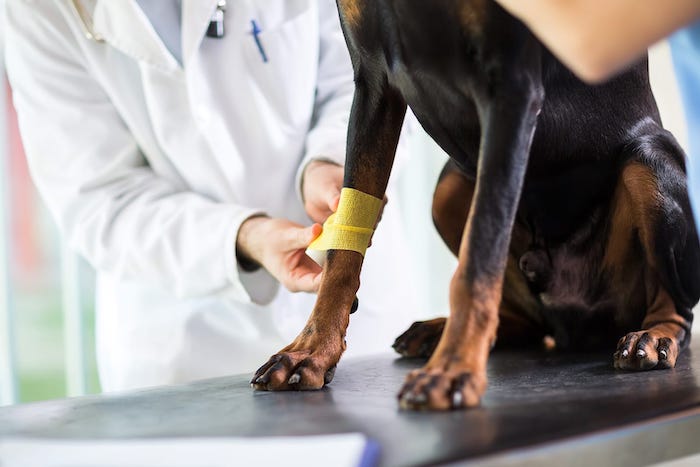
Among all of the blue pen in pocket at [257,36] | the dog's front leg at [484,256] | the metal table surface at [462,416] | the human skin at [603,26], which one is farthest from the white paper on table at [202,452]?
the blue pen in pocket at [257,36]

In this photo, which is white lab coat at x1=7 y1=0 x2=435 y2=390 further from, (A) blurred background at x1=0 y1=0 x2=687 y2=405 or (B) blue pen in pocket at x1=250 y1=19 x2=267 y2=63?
(A) blurred background at x1=0 y1=0 x2=687 y2=405

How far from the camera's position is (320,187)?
1.50m

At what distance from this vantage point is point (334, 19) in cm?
183

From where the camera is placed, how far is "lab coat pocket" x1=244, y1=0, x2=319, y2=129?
1.69 meters

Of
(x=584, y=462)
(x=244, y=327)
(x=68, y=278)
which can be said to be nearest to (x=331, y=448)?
(x=584, y=462)

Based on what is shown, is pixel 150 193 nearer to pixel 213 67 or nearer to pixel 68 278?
pixel 213 67

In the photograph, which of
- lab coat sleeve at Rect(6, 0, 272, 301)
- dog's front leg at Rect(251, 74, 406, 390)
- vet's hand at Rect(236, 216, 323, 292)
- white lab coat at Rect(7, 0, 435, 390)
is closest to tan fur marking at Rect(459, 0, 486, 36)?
dog's front leg at Rect(251, 74, 406, 390)

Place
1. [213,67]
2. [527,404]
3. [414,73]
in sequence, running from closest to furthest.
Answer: [527,404] → [414,73] → [213,67]

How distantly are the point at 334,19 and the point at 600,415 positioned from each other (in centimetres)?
128

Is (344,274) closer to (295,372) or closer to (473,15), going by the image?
(295,372)

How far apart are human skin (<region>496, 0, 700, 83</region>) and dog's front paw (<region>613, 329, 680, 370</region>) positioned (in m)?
0.44

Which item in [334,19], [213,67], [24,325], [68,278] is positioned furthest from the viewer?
[24,325]

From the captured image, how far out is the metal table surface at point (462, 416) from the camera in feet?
2.19

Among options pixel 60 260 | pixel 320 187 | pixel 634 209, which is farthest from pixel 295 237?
pixel 60 260
